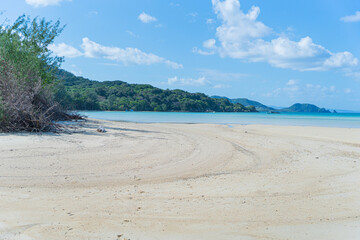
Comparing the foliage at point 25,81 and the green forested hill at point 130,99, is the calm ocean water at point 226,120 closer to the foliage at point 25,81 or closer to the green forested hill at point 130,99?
the foliage at point 25,81

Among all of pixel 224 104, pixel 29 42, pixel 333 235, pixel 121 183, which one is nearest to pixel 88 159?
pixel 121 183

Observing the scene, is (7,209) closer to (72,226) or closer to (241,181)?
(72,226)

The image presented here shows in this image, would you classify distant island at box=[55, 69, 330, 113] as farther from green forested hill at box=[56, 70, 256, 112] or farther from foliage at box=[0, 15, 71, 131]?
foliage at box=[0, 15, 71, 131]

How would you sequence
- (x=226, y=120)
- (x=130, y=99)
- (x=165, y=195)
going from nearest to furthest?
(x=165, y=195) < (x=226, y=120) < (x=130, y=99)

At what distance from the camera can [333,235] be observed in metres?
3.61

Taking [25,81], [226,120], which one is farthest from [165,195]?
[226,120]

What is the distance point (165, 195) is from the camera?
4.90 metres

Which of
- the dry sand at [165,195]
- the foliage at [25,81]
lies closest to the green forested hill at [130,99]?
the foliage at [25,81]

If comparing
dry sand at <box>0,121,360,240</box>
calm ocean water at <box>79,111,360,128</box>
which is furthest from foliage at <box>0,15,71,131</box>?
calm ocean water at <box>79,111,360,128</box>

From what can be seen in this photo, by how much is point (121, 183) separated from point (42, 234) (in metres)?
2.37

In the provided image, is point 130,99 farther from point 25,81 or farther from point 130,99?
point 25,81

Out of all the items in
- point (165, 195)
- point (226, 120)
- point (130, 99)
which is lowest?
point (165, 195)

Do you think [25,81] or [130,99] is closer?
[25,81]

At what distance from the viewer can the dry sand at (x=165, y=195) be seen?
354 cm
